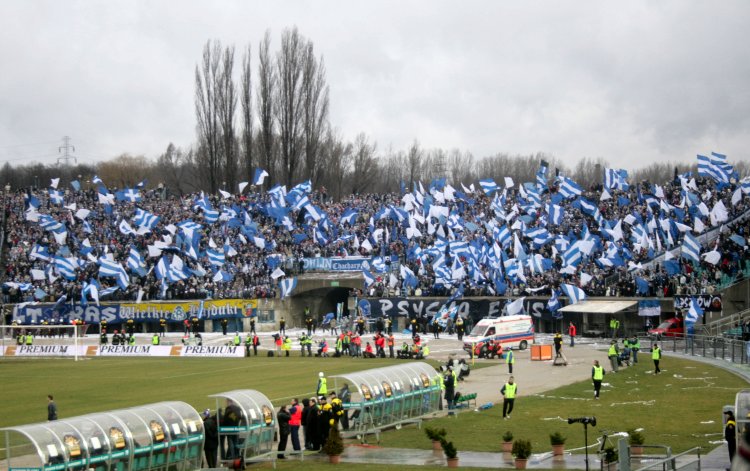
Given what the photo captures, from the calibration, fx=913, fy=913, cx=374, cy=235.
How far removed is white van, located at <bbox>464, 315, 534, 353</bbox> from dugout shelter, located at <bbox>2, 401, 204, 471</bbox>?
36527mm

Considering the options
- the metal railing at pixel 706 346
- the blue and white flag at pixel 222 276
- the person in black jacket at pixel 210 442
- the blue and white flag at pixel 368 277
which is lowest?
the person in black jacket at pixel 210 442

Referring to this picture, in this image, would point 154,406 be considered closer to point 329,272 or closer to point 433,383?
point 433,383

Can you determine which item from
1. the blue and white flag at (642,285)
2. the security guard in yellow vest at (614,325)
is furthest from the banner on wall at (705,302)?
the security guard in yellow vest at (614,325)

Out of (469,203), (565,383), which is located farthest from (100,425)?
(469,203)

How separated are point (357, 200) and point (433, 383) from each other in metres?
65.5

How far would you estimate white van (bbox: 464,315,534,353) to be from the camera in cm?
5909

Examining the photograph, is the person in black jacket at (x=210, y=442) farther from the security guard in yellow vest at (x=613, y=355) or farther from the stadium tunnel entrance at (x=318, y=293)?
the stadium tunnel entrance at (x=318, y=293)

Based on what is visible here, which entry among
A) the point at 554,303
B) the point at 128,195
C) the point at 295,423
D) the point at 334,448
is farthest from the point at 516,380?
the point at 128,195

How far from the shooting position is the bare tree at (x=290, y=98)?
349 ft

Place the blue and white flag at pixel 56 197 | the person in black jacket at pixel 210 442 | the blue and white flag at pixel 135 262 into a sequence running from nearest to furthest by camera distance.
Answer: the person in black jacket at pixel 210 442, the blue and white flag at pixel 135 262, the blue and white flag at pixel 56 197

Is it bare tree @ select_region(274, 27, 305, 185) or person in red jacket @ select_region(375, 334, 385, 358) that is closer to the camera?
person in red jacket @ select_region(375, 334, 385, 358)

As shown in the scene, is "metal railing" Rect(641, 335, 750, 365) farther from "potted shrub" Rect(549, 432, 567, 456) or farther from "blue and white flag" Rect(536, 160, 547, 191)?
"potted shrub" Rect(549, 432, 567, 456)

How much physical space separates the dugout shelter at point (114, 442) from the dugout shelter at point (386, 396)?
718 centimetres

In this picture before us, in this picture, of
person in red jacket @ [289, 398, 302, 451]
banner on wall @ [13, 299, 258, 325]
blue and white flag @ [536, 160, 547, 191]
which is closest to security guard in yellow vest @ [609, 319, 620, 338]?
blue and white flag @ [536, 160, 547, 191]
